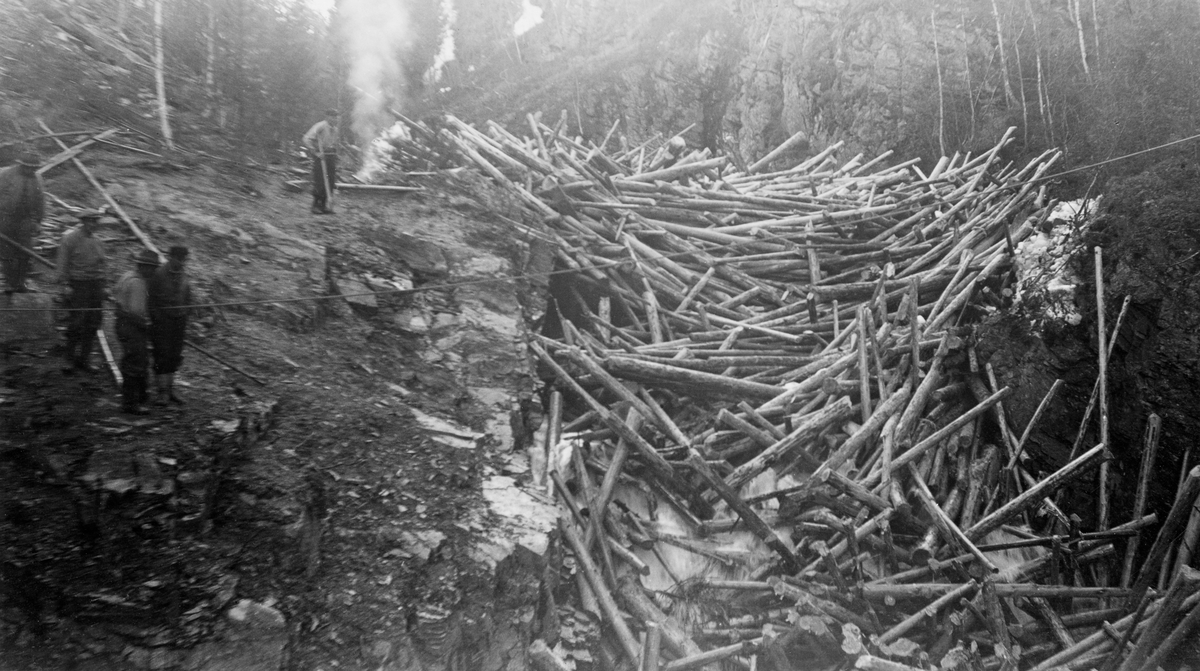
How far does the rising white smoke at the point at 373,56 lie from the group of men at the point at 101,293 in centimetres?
537

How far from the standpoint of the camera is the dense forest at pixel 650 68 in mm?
7328

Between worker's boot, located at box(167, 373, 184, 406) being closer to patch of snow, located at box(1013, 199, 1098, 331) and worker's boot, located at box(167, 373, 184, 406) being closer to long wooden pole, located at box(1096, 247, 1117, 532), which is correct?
long wooden pole, located at box(1096, 247, 1117, 532)

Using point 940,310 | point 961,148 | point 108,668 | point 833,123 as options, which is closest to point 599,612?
point 108,668

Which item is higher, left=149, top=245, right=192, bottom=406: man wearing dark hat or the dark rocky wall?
the dark rocky wall

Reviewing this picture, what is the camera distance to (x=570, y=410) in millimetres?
6895

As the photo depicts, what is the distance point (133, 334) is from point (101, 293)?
1.54ft

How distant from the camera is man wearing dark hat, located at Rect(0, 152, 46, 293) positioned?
441cm

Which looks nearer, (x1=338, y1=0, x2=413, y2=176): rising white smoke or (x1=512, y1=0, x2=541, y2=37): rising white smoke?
(x1=338, y1=0, x2=413, y2=176): rising white smoke

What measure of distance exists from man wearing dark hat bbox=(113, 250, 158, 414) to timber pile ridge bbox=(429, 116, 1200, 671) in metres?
3.02

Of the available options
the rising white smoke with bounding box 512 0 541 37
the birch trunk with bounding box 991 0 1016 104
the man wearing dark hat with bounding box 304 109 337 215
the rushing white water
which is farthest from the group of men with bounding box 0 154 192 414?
the rising white smoke with bounding box 512 0 541 37

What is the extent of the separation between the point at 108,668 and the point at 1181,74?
10438 millimetres

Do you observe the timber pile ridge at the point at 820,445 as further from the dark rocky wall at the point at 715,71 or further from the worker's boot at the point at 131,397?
the dark rocky wall at the point at 715,71

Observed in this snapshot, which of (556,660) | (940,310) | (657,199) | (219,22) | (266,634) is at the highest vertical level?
(219,22)

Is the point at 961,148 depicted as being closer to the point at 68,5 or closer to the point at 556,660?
the point at 556,660
